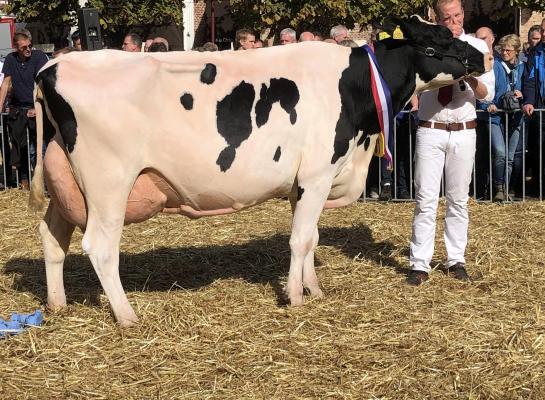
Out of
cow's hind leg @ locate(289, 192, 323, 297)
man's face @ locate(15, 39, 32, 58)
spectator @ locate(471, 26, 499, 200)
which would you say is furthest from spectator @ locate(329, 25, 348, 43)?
cow's hind leg @ locate(289, 192, 323, 297)

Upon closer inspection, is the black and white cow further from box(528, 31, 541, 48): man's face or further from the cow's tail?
box(528, 31, 541, 48): man's face

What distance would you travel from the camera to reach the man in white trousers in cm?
645

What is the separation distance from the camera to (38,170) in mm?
5758

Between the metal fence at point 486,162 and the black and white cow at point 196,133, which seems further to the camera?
the metal fence at point 486,162

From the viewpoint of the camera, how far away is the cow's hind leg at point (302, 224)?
5887 mm

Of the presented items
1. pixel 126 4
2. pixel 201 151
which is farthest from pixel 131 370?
pixel 126 4

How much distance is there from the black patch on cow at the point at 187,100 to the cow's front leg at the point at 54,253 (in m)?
1.22

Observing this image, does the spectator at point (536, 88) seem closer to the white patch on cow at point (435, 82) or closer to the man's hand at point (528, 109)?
the man's hand at point (528, 109)

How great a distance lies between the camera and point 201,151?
18.1 feet

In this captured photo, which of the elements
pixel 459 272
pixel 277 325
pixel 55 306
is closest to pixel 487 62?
pixel 459 272

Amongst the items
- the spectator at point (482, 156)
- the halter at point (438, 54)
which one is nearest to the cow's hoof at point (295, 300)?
the halter at point (438, 54)

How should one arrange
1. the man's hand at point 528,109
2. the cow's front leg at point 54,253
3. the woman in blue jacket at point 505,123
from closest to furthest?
the cow's front leg at point 54,253 → the man's hand at point 528,109 → the woman in blue jacket at point 505,123

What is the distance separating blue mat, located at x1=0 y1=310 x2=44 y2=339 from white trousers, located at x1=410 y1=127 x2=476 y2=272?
2.81m

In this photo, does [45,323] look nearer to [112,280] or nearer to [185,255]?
[112,280]
